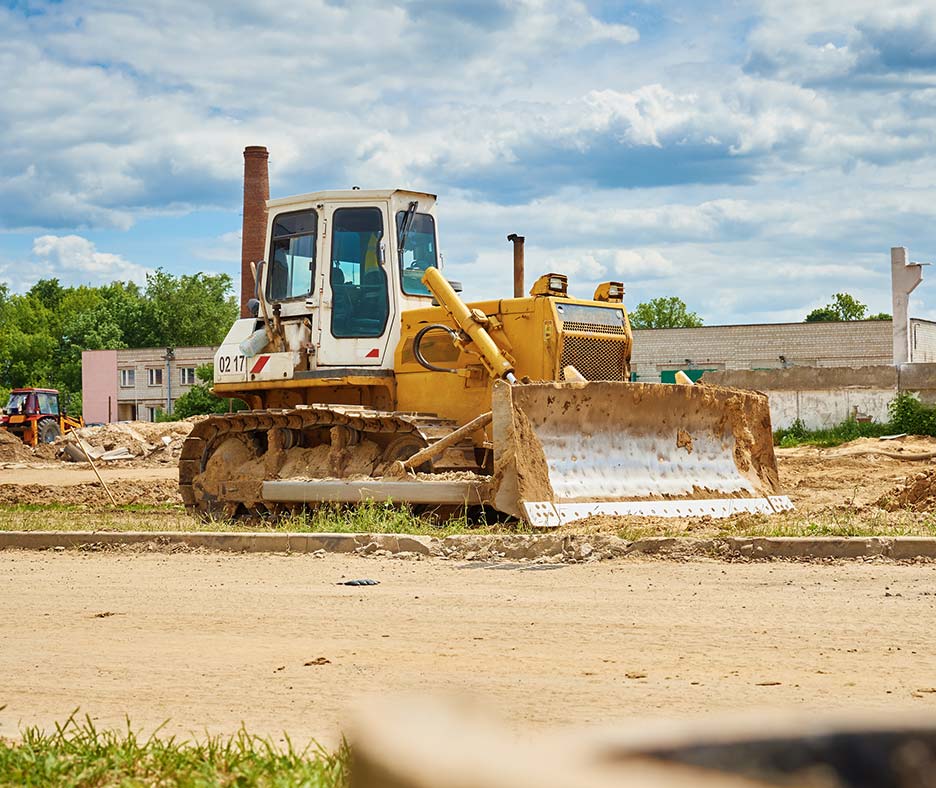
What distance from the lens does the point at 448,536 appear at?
1125 centimetres

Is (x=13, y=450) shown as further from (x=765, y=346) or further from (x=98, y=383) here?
(x=98, y=383)

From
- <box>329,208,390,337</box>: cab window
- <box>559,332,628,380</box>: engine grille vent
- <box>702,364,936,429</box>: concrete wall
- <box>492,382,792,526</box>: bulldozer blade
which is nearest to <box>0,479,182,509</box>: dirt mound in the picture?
<box>329,208,390,337</box>: cab window

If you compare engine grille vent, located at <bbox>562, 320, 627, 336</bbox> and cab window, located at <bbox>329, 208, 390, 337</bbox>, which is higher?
cab window, located at <bbox>329, 208, 390, 337</bbox>

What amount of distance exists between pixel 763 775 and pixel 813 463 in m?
23.9

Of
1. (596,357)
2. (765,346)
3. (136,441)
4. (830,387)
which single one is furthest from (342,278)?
(765,346)

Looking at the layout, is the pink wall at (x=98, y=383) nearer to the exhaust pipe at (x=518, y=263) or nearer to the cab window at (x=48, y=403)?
the cab window at (x=48, y=403)

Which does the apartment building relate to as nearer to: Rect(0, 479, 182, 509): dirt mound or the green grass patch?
the green grass patch

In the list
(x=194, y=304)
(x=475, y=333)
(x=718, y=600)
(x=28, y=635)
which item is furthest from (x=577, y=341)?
(x=194, y=304)

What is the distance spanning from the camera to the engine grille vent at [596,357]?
14.2 meters

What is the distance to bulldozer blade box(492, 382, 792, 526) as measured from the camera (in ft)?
39.9

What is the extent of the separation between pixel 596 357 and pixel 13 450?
34140 mm

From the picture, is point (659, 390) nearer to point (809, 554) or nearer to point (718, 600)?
point (809, 554)

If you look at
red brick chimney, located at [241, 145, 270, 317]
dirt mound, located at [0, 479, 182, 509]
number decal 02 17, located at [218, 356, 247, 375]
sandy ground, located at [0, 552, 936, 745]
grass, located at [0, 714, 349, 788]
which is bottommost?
dirt mound, located at [0, 479, 182, 509]

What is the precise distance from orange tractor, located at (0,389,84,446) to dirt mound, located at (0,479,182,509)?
85.1 feet
